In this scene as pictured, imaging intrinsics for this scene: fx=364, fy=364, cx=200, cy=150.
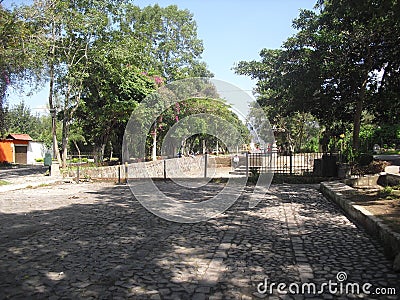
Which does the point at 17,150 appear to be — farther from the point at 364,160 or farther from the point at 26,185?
Result: the point at 364,160

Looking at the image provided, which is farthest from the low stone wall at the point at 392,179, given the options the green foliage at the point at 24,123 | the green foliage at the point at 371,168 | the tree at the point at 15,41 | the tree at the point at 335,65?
the green foliage at the point at 24,123

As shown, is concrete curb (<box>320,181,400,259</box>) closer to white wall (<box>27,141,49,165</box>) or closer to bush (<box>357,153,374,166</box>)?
bush (<box>357,153,374,166</box>)

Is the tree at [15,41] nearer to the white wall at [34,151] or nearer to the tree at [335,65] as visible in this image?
the tree at [335,65]

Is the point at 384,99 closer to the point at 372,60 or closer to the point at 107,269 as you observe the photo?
the point at 372,60

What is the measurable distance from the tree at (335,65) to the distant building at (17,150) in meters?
28.1

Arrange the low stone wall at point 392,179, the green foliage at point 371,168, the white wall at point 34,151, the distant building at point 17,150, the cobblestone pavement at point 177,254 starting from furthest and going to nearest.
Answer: the white wall at point 34,151
the distant building at point 17,150
the green foliage at point 371,168
the low stone wall at point 392,179
the cobblestone pavement at point 177,254

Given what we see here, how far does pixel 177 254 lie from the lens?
16.7ft

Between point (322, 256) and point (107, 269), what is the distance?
9.23ft

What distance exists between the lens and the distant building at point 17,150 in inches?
1364

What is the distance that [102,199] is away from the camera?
A: 36.5 ft

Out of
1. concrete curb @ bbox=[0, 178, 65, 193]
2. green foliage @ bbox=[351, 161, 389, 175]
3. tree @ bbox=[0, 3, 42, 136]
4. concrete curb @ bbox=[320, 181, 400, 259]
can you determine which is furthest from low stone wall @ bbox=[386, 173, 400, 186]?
tree @ bbox=[0, 3, 42, 136]

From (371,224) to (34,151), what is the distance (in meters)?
40.0

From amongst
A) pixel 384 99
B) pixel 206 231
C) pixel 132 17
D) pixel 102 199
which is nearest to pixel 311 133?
pixel 132 17

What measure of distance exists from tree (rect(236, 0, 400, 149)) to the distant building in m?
28.1
